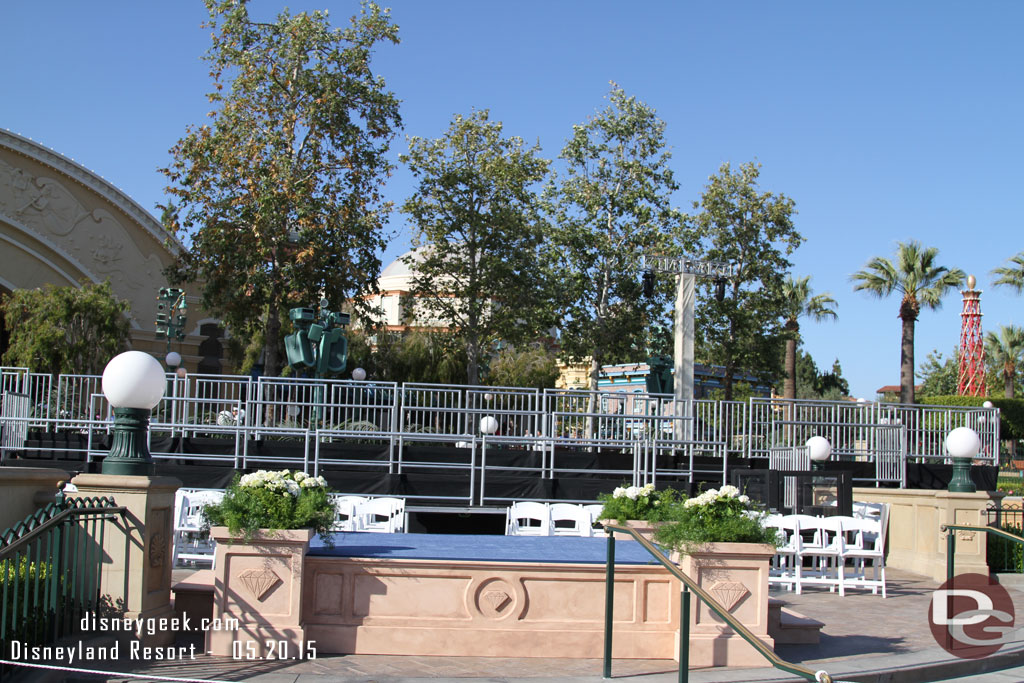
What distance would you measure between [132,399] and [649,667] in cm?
485

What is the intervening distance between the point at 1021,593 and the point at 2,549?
1316 cm

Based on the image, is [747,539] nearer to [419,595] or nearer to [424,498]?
[419,595]

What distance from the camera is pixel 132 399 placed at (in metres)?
7.80

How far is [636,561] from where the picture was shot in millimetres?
8125

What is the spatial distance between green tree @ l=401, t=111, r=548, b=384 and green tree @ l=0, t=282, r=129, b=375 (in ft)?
39.1

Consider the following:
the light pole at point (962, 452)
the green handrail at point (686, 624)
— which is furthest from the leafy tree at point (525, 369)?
the green handrail at point (686, 624)

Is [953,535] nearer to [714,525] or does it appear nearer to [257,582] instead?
[714,525]

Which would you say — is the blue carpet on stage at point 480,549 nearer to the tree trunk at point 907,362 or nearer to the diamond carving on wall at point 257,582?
the diamond carving on wall at point 257,582

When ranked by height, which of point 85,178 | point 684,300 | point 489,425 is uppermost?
point 85,178

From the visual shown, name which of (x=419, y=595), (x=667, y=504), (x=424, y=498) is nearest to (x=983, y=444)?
(x=424, y=498)

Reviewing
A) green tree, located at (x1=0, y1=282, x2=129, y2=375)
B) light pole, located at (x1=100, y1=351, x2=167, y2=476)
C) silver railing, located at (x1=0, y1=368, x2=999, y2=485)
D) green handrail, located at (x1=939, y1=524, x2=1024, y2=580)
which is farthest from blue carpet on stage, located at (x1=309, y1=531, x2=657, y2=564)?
green tree, located at (x1=0, y1=282, x2=129, y2=375)

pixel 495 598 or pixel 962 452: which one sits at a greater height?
pixel 962 452

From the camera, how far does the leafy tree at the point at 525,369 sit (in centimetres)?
3731

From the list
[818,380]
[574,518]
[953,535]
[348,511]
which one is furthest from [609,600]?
[818,380]
